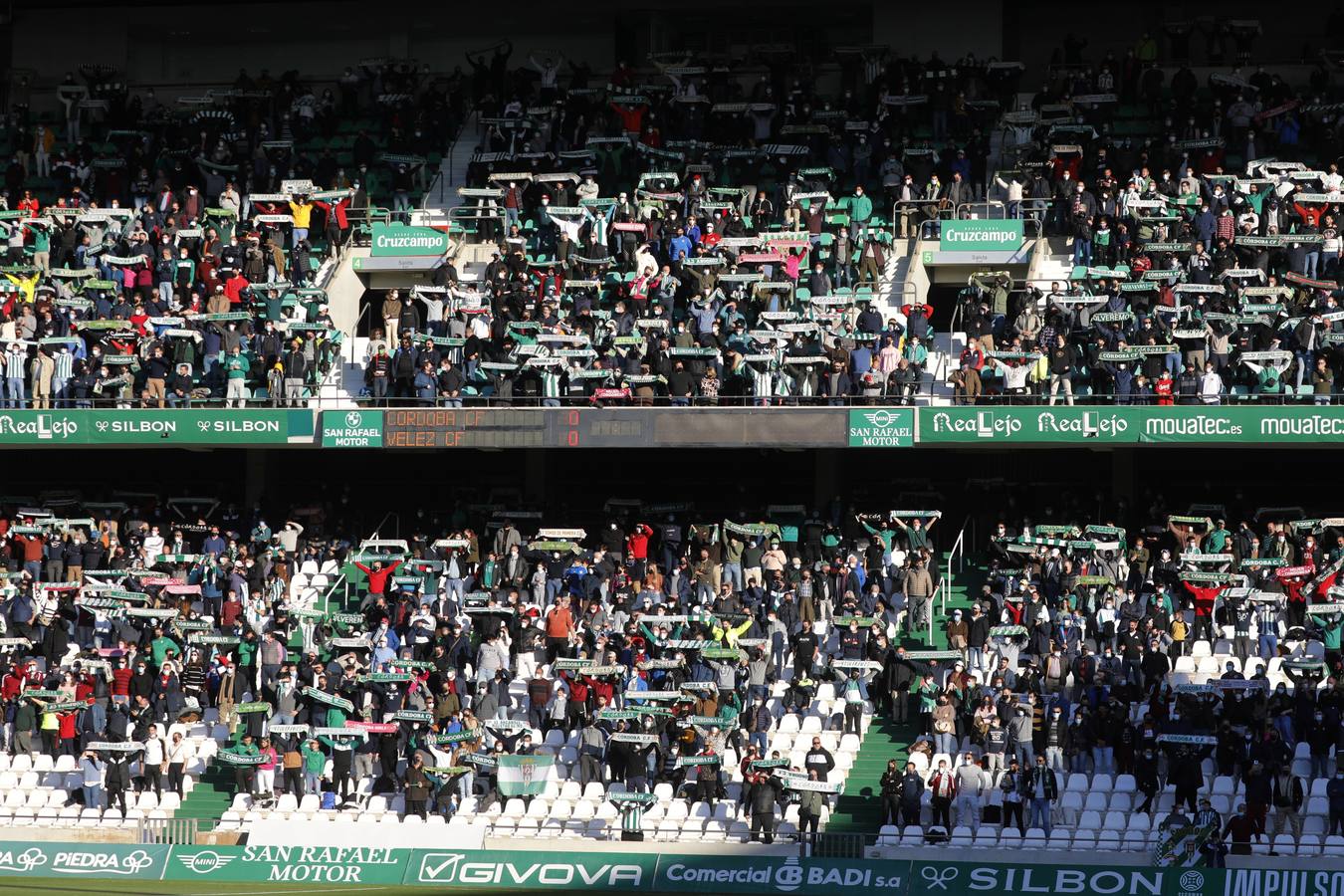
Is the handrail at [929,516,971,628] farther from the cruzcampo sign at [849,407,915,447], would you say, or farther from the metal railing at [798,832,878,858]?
the metal railing at [798,832,878,858]

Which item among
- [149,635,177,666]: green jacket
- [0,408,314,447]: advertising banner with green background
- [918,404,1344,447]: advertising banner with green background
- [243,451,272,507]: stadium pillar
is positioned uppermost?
[918,404,1344,447]: advertising banner with green background

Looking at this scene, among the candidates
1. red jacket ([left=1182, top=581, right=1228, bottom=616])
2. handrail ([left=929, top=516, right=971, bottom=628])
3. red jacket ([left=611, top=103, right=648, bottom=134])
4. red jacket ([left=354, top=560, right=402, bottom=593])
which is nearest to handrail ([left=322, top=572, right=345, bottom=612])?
red jacket ([left=354, top=560, right=402, bottom=593])

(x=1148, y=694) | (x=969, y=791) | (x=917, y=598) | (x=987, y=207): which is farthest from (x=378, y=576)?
(x=987, y=207)

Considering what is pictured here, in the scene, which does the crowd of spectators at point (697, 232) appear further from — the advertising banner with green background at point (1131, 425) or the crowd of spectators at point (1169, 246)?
the crowd of spectators at point (1169, 246)

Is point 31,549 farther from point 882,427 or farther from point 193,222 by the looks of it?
point 882,427

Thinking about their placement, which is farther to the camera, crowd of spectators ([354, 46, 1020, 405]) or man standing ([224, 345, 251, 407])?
man standing ([224, 345, 251, 407])

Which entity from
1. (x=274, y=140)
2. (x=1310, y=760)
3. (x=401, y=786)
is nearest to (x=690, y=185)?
(x=274, y=140)

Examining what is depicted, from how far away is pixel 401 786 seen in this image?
90.1ft

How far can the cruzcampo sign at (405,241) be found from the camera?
3550 centimetres

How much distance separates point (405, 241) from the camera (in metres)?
35.7

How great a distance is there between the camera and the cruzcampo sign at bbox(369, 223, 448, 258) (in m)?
35.5

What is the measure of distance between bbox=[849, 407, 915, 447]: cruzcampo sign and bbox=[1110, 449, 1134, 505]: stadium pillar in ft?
14.6

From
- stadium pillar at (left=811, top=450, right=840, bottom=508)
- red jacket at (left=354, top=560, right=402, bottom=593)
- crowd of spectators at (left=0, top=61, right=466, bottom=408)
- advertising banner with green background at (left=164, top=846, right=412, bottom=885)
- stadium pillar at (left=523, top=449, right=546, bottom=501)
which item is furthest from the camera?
stadium pillar at (left=523, top=449, right=546, bottom=501)

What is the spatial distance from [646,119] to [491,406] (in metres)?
7.90
